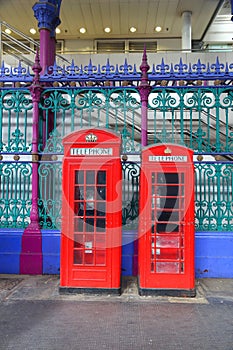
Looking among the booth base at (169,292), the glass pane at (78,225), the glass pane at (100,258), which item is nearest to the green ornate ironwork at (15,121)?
the glass pane at (78,225)

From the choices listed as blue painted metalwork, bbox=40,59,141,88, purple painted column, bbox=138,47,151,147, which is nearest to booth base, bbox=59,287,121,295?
purple painted column, bbox=138,47,151,147

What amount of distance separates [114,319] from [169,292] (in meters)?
1.09

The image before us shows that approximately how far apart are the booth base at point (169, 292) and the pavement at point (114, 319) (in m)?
0.06

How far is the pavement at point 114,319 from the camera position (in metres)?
3.29

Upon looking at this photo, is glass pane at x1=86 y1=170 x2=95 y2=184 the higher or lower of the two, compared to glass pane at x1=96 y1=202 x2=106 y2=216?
higher

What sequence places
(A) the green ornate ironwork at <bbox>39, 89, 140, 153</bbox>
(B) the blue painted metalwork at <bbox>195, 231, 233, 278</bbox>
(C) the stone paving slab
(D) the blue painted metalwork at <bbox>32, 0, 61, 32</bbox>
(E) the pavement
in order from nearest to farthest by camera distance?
(E) the pavement
(C) the stone paving slab
(B) the blue painted metalwork at <bbox>195, 231, 233, 278</bbox>
(A) the green ornate ironwork at <bbox>39, 89, 140, 153</bbox>
(D) the blue painted metalwork at <bbox>32, 0, 61, 32</bbox>

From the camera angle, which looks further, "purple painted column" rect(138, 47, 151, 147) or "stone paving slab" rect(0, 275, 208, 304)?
"purple painted column" rect(138, 47, 151, 147)

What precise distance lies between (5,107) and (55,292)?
333 cm

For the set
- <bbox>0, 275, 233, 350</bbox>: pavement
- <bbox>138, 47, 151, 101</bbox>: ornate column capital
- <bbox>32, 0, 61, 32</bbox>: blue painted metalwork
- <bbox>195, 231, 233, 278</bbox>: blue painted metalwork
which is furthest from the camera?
<bbox>32, 0, 61, 32</bbox>: blue painted metalwork

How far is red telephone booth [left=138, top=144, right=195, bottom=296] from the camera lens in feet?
15.2

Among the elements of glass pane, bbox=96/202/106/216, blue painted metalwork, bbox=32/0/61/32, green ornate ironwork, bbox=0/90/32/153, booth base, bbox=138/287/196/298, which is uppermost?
blue painted metalwork, bbox=32/0/61/32

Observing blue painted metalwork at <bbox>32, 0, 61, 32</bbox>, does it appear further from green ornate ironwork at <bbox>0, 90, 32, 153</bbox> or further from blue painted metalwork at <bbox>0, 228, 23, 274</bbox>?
blue painted metalwork at <bbox>0, 228, 23, 274</bbox>

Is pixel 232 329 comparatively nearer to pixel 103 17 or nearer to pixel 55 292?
pixel 55 292

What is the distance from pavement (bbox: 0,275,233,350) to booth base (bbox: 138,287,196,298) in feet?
0.19
